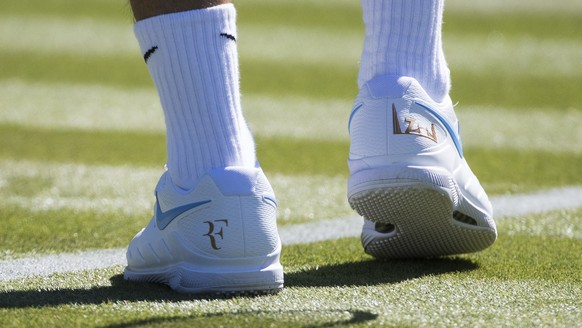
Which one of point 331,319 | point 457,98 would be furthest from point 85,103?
point 331,319

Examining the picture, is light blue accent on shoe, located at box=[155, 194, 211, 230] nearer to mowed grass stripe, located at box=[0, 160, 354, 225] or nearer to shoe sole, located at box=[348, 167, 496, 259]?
Result: shoe sole, located at box=[348, 167, 496, 259]

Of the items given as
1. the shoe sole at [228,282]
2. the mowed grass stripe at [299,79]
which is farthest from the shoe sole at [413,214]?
the mowed grass stripe at [299,79]

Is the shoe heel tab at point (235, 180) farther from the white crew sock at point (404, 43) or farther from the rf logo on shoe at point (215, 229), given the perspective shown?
the white crew sock at point (404, 43)

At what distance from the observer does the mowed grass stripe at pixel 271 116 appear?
391 cm

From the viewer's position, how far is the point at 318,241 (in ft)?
7.31

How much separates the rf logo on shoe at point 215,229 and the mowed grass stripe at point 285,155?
1482 millimetres

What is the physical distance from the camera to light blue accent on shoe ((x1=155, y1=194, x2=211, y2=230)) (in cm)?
170

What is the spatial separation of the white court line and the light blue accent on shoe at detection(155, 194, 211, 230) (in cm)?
25

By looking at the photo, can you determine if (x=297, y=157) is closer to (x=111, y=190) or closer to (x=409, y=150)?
(x=111, y=190)

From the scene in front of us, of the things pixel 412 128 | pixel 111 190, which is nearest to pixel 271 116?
pixel 111 190

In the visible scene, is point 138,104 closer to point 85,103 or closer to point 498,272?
point 85,103

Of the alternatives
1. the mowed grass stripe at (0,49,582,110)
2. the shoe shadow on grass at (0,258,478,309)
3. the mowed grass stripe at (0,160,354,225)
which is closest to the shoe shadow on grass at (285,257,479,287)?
the shoe shadow on grass at (0,258,478,309)

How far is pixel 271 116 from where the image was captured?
4.29 metres

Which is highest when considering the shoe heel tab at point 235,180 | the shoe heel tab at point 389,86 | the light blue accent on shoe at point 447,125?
the shoe heel tab at point 389,86
